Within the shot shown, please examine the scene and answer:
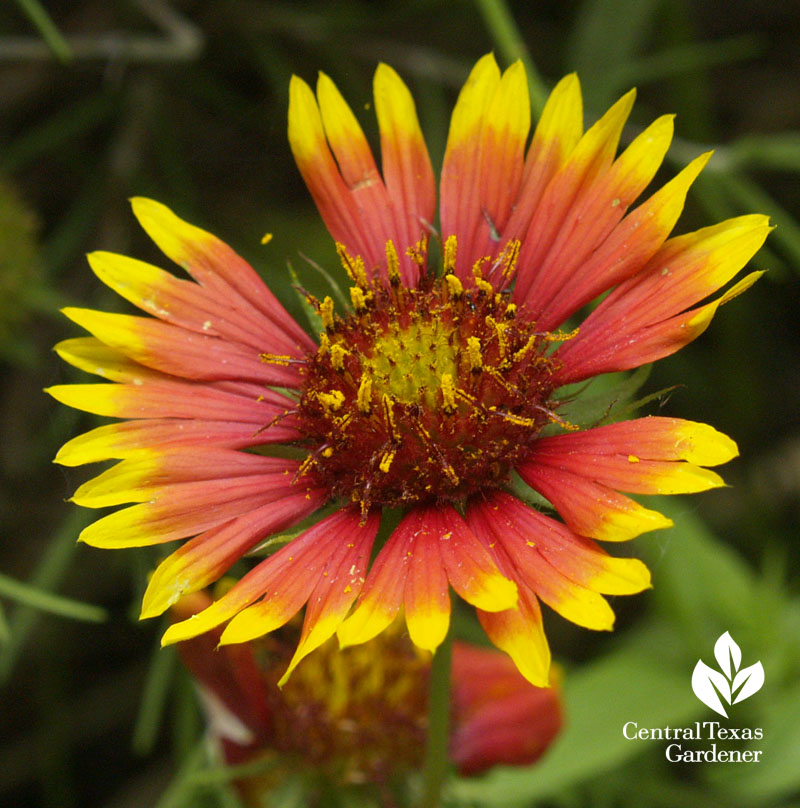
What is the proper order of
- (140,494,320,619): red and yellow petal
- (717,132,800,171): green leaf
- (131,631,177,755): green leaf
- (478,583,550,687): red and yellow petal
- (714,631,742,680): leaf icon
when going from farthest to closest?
(717,132,800,171): green leaf → (714,631,742,680): leaf icon → (131,631,177,755): green leaf → (140,494,320,619): red and yellow petal → (478,583,550,687): red and yellow petal

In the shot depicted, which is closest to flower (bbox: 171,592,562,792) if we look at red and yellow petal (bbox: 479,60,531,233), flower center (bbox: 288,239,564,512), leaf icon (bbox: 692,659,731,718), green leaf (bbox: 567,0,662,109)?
leaf icon (bbox: 692,659,731,718)

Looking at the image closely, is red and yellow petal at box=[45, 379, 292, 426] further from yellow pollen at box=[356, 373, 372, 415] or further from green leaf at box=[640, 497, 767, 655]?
green leaf at box=[640, 497, 767, 655]

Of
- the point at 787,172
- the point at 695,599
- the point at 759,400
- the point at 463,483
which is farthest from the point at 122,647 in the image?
the point at 787,172

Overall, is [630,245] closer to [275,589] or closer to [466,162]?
[466,162]

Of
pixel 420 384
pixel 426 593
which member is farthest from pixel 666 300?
pixel 426 593

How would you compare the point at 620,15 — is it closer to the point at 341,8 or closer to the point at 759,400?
the point at 341,8

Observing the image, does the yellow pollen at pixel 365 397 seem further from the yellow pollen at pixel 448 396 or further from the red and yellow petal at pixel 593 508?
the red and yellow petal at pixel 593 508

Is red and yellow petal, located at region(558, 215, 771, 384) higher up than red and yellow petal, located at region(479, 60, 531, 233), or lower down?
lower down
